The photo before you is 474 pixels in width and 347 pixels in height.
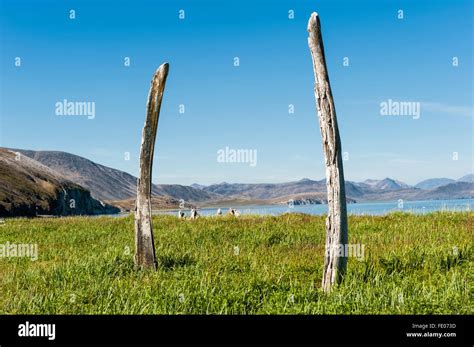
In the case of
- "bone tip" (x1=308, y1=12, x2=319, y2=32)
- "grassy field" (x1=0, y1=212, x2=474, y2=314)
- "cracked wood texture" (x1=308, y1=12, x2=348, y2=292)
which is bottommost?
"grassy field" (x1=0, y1=212, x2=474, y2=314)

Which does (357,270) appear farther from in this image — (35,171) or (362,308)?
(35,171)

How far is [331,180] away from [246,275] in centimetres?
316

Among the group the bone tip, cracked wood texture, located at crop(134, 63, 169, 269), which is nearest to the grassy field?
cracked wood texture, located at crop(134, 63, 169, 269)

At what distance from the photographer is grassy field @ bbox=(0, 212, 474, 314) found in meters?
9.09

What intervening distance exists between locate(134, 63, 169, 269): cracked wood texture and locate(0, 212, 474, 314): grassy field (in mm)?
535

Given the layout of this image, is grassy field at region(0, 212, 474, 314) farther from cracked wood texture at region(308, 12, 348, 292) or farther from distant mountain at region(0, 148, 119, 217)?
distant mountain at region(0, 148, 119, 217)

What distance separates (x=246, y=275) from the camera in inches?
469

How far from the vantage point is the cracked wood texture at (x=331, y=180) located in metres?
10.6

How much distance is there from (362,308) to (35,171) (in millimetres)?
126226
